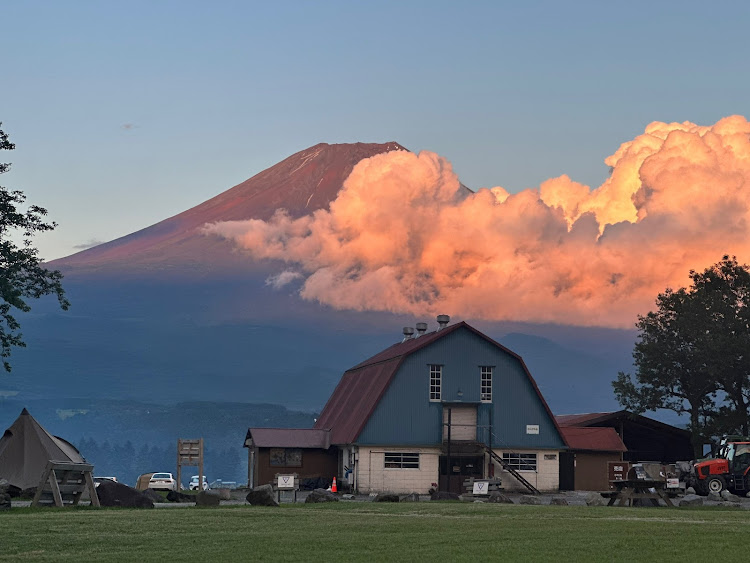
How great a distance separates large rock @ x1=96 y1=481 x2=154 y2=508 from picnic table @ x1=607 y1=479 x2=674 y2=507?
18.3m

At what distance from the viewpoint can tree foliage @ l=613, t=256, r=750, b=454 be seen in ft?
286

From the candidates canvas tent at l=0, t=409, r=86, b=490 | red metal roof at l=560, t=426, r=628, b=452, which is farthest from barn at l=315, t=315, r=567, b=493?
canvas tent at l=0, t=409, r=86, b=490

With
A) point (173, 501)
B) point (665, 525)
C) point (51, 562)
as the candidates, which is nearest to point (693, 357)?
point (173, 501)

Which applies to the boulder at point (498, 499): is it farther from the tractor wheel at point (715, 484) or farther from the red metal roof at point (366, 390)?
the red metal roof at point (366, 390)

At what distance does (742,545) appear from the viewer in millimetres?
27000

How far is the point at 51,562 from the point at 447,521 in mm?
12921

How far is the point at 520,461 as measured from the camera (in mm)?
73562

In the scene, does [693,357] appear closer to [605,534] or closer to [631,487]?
[631,487]

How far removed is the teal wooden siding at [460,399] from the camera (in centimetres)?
7156

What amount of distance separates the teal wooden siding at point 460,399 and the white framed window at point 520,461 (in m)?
0.65

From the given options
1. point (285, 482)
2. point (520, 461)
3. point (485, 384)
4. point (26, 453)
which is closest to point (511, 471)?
point (520, 461)

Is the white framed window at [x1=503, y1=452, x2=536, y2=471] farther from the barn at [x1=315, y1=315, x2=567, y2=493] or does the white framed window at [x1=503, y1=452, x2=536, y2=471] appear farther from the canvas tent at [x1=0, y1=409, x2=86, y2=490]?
the canvas tent at [x1=0, y1=409, x2=86, y2=490]

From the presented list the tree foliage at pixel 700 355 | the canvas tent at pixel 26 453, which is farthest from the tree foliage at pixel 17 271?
the tree foliage at pixel 700 355

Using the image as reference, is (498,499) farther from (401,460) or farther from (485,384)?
(485,384)
